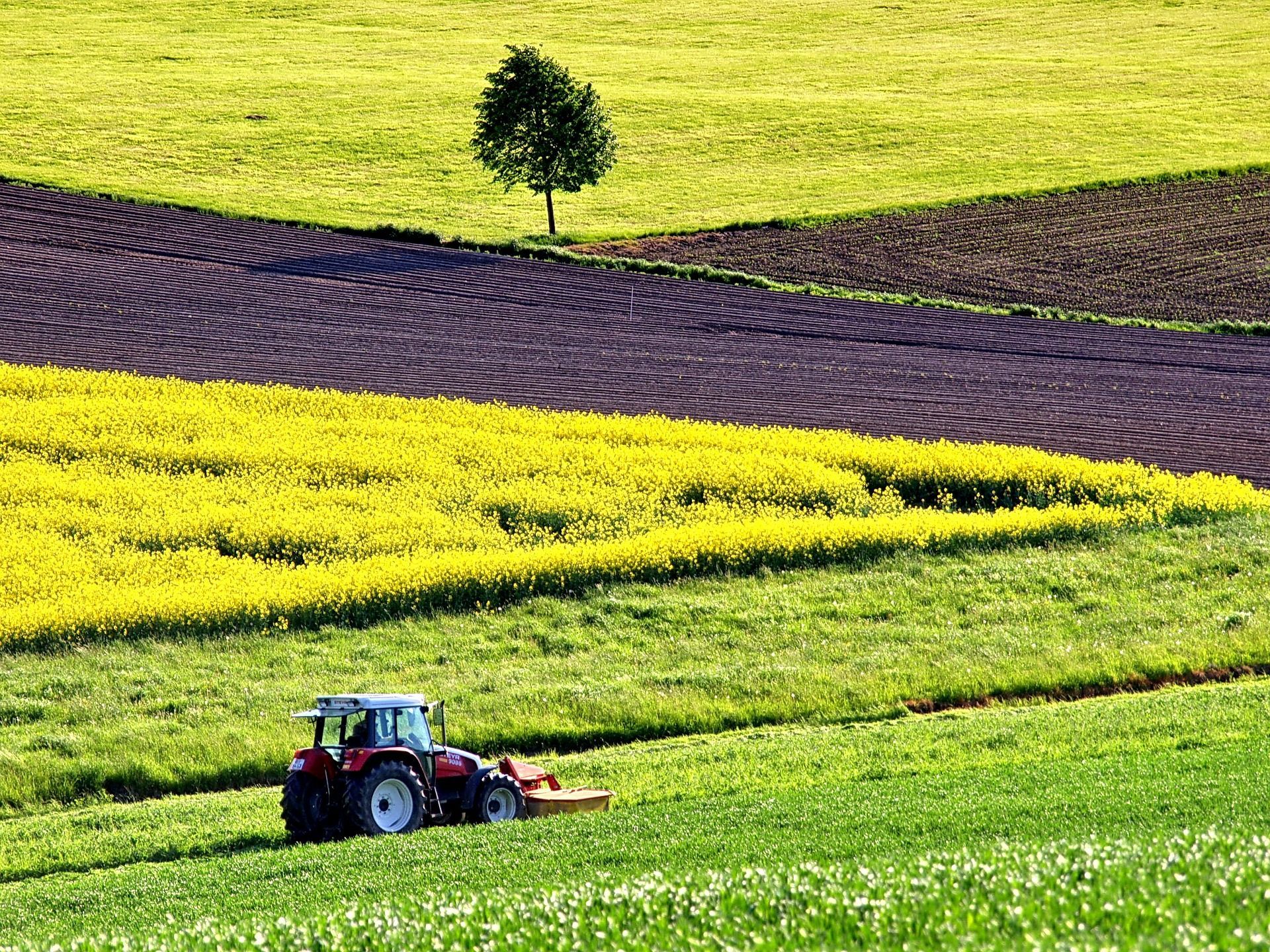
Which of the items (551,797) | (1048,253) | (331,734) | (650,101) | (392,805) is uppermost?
(650,101)

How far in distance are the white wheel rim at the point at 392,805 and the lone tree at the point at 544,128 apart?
117ft

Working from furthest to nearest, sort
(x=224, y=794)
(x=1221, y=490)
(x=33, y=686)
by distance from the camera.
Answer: (x=1221, y=490), (x=33, y=686), (x=224, y=794)

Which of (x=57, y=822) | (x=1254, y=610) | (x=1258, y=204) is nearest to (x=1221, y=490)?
(x=1254, y=610)

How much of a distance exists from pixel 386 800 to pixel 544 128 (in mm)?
37317

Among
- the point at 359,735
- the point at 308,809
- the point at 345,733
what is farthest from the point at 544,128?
the point at 308,809

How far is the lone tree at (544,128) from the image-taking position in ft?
163

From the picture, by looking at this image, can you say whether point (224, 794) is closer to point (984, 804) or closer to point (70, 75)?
point (984, 804)

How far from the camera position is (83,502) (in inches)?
1111

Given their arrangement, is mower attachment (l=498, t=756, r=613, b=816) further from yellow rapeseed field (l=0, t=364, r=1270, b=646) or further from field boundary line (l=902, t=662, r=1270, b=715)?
yellow rapeseed field (l=0, t=364, r=1270, b=646)

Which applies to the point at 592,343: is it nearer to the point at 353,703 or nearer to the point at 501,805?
the point at 501,805

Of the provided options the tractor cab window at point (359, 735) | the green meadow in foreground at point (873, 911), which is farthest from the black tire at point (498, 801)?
the green meadow in foreground at point (873, 911)

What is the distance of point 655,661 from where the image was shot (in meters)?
22.4

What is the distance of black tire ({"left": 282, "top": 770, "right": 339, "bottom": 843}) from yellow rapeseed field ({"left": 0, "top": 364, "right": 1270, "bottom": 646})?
795 cm

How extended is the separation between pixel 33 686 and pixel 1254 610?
18.8 meters
